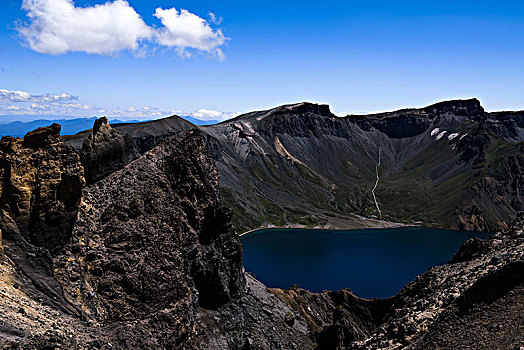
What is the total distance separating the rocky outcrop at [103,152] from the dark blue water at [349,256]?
77.7m

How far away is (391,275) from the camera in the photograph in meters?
121

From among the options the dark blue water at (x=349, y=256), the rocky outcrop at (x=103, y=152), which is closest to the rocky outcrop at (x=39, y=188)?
the rocky outcrop at (x=103, y=152)

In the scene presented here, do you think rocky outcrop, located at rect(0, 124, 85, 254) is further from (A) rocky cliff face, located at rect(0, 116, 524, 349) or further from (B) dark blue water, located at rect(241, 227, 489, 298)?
(B) dark blue water, located at rect(241, 227, 489, 298)

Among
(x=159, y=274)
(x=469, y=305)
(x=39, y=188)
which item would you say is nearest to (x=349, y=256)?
(x=159, y=274)

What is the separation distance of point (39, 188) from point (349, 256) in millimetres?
128115

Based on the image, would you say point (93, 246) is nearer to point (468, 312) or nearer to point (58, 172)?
point (58, 172)

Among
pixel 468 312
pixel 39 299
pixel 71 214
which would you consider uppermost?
pixel 71 214

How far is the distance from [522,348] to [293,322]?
38.6m

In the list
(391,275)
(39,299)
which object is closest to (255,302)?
(39,299)

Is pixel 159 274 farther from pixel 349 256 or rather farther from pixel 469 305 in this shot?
pixel 349 256

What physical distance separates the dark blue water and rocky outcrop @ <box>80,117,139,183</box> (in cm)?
7766

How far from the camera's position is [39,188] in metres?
27.0

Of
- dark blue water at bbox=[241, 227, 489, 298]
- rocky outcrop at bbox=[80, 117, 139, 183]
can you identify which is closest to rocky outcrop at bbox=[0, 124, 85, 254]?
rocky outcrop at bbox=[80, 117, 139, 183]

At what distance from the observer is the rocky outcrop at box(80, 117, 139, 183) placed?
127 ft
